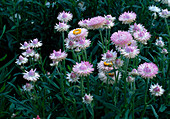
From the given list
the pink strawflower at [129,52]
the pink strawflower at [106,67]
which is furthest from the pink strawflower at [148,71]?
the pink strawflower at [106,67]

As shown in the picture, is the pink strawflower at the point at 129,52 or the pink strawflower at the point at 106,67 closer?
the pink strawflower at the point at 129,52

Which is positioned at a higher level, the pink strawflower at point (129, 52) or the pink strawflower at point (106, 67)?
the pink strawflower at point (129, 52)

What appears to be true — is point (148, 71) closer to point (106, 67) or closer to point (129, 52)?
point (129, 52)

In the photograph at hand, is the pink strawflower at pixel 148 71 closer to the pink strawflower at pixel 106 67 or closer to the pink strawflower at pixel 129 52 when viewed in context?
the pink strawflower at pixel 129 52

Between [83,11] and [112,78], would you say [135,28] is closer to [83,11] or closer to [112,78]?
[112,78]

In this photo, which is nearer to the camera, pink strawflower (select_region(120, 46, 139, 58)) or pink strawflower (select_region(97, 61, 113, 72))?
pink strawflower (select_region(120, 46, 139, 58))

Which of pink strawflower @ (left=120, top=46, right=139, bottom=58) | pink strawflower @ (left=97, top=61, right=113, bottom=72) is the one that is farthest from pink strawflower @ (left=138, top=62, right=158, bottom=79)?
pink strawflower @ (left=97, top=61, right=113, bottom=72)

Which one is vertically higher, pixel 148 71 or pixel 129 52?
pixel 129 52

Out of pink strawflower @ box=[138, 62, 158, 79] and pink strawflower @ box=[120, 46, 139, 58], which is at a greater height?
pink strawflower @ box=[120, 46, 139, 58]

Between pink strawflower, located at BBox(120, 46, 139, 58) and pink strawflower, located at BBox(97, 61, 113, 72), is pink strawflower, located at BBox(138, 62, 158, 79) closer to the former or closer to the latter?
pink strawflower, located at BBox(120, 46, 139, 58)

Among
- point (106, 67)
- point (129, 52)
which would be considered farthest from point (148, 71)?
point (106, 67)

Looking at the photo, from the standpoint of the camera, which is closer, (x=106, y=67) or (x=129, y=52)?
(x=129, y=52)

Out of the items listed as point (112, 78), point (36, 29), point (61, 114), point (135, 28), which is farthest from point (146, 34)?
point (36, 29)
